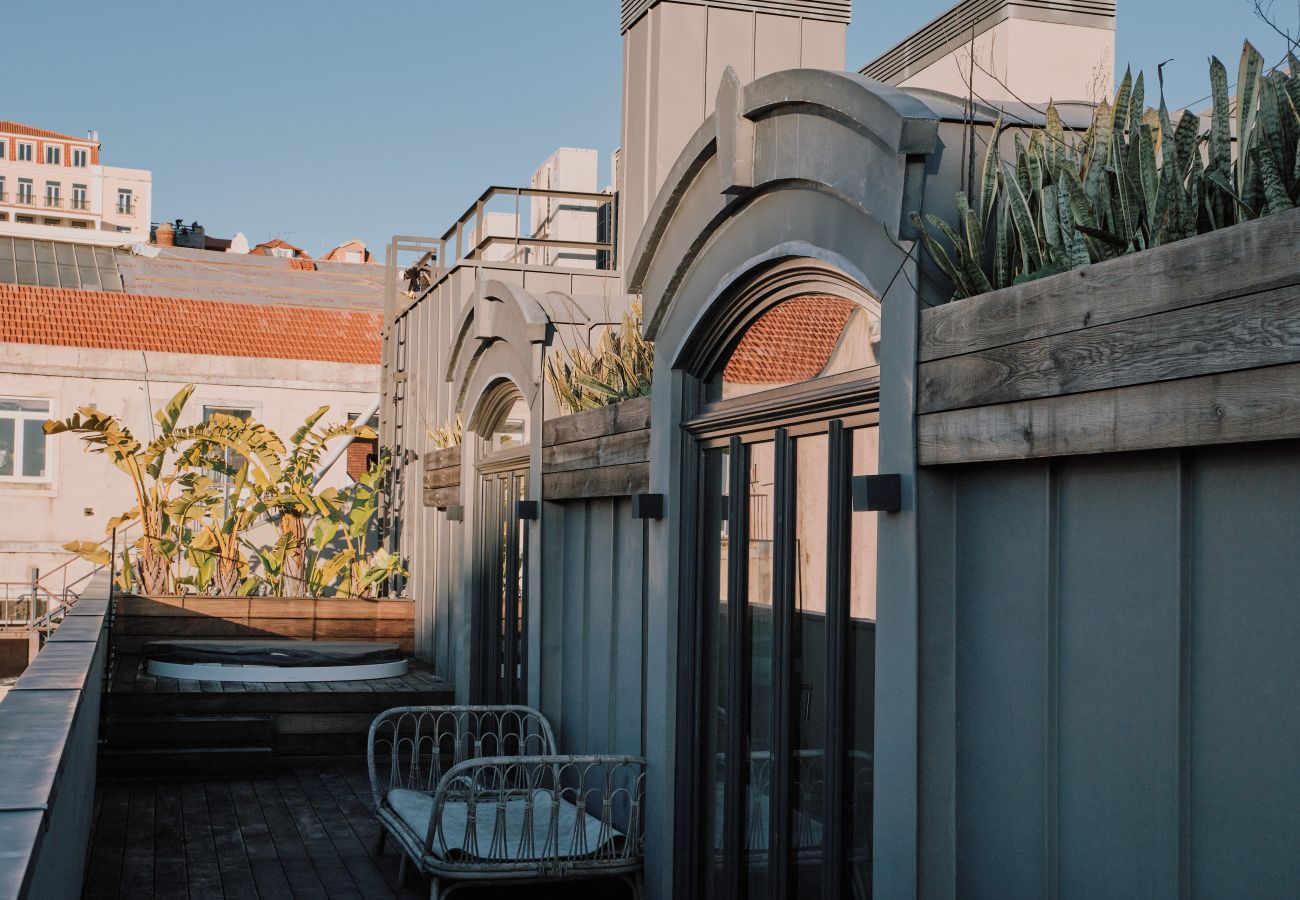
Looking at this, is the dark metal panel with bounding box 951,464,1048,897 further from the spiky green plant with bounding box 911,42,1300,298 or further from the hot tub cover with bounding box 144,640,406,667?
the hot tub cover with bounding box 144,640,406,667

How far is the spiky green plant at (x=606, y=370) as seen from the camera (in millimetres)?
7445

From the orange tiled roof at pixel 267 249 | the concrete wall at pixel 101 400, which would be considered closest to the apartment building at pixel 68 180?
the orange tiled roof at pixel 267 249

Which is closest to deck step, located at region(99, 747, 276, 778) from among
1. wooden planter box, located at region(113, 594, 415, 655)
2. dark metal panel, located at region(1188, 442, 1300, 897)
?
wooden planter box, located at region(113, 594, 415, 655)

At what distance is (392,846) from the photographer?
7980 millimetres

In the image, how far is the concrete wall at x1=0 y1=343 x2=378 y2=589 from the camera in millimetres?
20156

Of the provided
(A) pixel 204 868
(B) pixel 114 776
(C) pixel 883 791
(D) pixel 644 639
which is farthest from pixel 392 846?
(C) pixel 883 791

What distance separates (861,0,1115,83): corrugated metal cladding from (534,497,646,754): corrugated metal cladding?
3.58 meters

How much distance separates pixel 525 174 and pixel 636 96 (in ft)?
22.5

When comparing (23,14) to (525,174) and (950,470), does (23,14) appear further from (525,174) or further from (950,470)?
(950,470)

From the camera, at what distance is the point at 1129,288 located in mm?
3088

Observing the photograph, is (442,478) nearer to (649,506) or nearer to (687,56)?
(687,56)

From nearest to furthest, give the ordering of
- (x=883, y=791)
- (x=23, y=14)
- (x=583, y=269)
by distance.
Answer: (x=883, y=791) < (x=583, y=269) < (x=23, y=14)

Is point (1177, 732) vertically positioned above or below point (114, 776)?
above

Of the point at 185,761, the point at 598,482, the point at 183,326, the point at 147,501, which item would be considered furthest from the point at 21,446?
the point at 598,482
